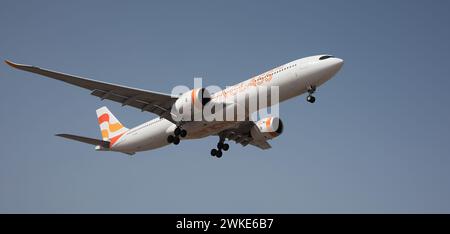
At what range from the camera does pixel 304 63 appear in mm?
36781

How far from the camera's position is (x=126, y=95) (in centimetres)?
3891

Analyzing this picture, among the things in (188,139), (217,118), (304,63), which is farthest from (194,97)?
(304,63)

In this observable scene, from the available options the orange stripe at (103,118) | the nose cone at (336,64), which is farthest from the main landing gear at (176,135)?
the nose cone at (336,64)

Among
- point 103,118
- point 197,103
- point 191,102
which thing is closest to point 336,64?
point 197,103

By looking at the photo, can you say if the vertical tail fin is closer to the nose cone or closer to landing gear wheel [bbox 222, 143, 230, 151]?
landing gear wheel [bbox 222, 143, 230, 151]

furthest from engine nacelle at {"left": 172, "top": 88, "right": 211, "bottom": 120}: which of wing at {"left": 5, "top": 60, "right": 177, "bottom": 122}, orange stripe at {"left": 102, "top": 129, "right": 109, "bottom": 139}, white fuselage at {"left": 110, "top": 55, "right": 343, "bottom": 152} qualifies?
orange stripe at {"left": 102, "top": 129, "right": 109, "bottom": 139}

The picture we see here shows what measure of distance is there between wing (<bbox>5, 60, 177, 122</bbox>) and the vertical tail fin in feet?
21.5

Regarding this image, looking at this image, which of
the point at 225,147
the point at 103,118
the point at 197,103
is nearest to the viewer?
the point at 197,103

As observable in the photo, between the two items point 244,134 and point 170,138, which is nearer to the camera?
point 170,138

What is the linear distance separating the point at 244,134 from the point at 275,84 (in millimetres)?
9377

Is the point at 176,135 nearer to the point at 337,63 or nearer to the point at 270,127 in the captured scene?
the point at 270,127

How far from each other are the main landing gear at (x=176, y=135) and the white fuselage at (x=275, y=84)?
11.4 inches

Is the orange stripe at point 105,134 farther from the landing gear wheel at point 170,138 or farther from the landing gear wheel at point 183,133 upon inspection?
the landing gear wheel at point 183,133

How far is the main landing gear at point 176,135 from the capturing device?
131 ft
